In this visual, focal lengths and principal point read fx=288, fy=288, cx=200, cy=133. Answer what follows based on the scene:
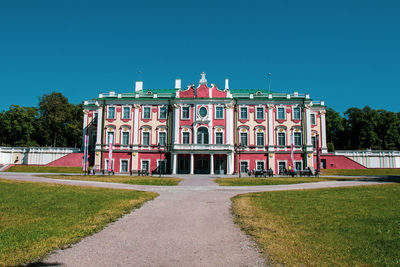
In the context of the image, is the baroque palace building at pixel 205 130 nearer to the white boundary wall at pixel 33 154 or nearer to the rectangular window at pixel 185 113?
the rectangular window at pixel 185 113

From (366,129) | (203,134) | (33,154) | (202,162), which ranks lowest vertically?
(202,162)

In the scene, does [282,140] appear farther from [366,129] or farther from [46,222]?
[46,222]

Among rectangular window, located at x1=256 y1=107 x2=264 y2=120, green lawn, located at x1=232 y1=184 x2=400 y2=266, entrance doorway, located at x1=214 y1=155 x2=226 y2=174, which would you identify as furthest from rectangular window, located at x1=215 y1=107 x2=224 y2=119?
green lawn, located at x1=232 y1=184 x2=400 y2=266

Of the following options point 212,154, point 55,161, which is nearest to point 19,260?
point 212,154

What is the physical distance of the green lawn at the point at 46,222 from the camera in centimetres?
554

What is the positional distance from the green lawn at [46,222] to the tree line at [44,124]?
172 ft

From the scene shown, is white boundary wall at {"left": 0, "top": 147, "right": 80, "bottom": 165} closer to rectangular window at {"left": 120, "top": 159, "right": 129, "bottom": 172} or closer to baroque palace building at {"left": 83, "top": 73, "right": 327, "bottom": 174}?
baroque palace building at {"left": 83, "top": 73, "right": 327, "bottom": 174}

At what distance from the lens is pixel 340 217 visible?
8883 mm

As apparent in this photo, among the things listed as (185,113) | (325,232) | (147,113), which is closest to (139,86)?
(147,113)

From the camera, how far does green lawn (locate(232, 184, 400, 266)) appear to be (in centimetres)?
523

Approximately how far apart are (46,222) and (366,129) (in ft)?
221

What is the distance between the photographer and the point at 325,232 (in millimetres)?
7020

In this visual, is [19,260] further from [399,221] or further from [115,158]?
[115,158]

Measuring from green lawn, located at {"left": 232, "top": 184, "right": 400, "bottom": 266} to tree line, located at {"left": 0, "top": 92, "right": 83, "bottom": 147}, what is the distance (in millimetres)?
57593
